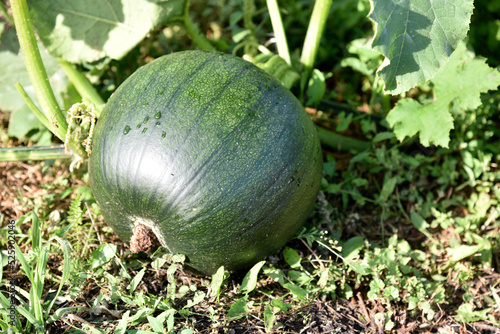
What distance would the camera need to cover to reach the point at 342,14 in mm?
3762

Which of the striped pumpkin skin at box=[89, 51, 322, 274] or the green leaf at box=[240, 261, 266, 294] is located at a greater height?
the striped pumpkin skin at box=[89, 51, 322, 274]

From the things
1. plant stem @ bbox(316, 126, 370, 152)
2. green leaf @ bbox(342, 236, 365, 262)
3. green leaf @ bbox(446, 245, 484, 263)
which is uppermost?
plant stem @ bbox(316, 126, 370, 152)

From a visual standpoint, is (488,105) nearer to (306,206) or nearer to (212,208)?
(306,206)

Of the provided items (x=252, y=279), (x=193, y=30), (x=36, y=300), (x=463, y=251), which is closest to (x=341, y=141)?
(x=463, y=251)

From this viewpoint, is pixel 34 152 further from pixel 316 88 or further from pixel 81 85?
pixel 316 88

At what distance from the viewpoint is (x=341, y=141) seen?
3.14 meters

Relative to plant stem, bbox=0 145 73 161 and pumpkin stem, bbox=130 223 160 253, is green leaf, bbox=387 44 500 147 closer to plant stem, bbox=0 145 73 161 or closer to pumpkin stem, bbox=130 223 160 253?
pumpkin stem, bbox=130 223 160 253

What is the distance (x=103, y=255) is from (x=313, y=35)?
1.95 metres

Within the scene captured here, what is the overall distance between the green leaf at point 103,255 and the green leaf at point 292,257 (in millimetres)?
922

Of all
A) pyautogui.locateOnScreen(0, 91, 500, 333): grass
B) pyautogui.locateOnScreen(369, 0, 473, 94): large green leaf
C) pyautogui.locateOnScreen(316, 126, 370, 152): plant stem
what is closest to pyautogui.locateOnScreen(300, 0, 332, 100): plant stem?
pyautogui.locateOnScreen(316, 126, 370, 152): plant stem

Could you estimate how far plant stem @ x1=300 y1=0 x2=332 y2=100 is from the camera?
9.28ft

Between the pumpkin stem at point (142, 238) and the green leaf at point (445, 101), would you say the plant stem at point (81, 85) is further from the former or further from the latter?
the green leaf at point (445, 101)

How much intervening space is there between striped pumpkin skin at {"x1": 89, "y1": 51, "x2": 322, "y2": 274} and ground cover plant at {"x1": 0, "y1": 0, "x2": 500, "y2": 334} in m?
0.18

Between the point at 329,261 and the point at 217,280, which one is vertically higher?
the point at 217,280
